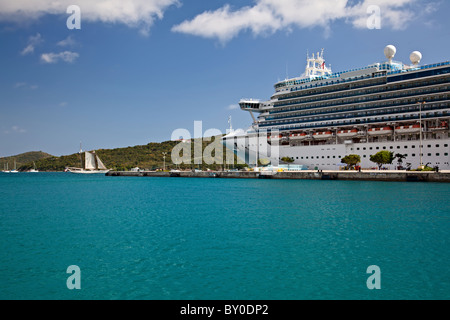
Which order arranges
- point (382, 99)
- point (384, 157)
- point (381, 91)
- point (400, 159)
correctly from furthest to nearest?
point (381, 91)
point (382, 99)
point (400, 159)
point (384, 157)

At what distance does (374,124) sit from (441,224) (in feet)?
144

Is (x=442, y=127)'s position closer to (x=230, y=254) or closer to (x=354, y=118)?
(x=354, y=118)

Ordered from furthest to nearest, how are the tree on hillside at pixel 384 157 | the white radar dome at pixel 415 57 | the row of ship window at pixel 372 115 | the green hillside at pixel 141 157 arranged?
the green hillside at pixel 141 157, the white radar dome at pixel 415 57, the tree on hillside at pixel 384 157, the row of ship window at pixel 372 115

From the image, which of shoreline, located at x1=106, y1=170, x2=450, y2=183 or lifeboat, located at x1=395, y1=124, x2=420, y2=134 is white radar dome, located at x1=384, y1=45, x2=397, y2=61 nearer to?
lifeboat, located at x1=395, y1=124, x2=420, y2=134

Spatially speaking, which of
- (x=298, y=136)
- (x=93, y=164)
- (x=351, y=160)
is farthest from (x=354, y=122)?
(x=93, y=164)

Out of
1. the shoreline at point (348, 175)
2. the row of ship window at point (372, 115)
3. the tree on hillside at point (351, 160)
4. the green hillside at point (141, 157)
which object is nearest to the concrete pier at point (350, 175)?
the shoreline at point (348, 175)

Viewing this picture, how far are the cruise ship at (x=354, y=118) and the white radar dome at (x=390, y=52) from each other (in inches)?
6.7

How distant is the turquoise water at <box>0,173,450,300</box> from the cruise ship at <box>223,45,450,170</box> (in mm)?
35671

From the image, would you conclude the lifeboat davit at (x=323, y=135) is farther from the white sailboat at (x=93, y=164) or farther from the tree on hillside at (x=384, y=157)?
the white sailboat at (x=93, y=164)

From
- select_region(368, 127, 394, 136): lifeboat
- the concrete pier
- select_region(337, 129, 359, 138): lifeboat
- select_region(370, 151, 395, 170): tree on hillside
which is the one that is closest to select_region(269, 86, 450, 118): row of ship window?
select_region(368, 127, 394, 136): lifeboat

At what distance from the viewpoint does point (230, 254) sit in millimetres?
14312

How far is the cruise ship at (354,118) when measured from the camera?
54.9 m

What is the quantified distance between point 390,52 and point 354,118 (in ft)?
47.3
